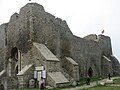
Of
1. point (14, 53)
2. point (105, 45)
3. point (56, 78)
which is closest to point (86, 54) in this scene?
point (105, 45)

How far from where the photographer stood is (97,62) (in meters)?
36.8

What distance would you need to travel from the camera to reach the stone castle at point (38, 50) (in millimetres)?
21781

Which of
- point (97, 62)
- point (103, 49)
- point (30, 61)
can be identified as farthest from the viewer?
point (103, 49)

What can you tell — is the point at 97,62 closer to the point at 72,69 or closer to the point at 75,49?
the point at 75,49

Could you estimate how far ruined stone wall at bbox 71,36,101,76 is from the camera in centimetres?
3105

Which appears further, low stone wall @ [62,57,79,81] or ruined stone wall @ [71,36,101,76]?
ruined stone wall @ [71,36,101,76]

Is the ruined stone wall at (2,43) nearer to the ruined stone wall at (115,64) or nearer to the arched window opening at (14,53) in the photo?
the arched window opening at (14,53)

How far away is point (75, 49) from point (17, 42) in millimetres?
8447

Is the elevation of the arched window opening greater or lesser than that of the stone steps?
greater

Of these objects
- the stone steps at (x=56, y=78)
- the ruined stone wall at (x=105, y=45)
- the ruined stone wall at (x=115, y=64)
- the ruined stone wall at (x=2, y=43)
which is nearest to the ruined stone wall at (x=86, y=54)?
the ruined stone wall at (x=105, y=45)

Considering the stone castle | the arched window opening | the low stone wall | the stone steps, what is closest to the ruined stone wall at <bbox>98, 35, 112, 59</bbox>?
the stone castle

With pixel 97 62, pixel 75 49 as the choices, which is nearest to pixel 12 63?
pixel 75 49

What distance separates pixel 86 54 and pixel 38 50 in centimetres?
1260

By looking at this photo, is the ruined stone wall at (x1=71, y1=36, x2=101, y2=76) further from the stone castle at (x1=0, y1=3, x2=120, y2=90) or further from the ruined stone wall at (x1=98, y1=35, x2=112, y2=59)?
the ruined stone wall at (x1=98, y1=35, x2=112, y2=59)
